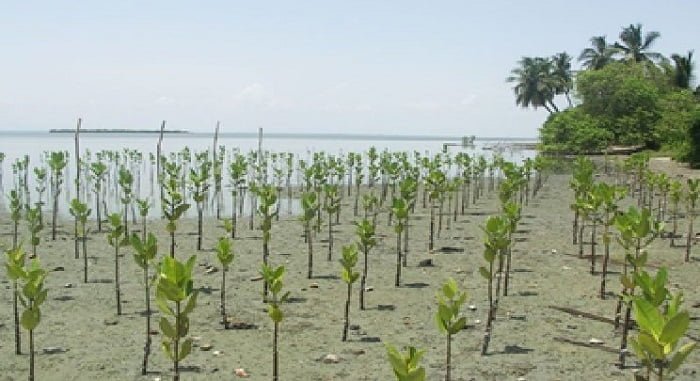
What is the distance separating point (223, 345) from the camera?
7707 mm

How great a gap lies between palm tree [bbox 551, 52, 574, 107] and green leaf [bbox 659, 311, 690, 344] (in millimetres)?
66698

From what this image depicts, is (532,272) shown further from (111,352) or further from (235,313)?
(111,352)

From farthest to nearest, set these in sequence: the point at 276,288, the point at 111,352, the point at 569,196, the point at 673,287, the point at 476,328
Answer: the point at 569,196 → the point at 673,287 → the point at 476,328 → the point at 111,352 → the point at 276,288

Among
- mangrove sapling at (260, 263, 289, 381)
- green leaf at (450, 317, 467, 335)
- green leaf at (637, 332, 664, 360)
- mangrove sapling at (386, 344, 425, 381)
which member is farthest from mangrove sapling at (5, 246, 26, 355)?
green leaf at (637, 332, 664, 360)

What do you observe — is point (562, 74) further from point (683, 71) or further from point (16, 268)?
point (16, 268)

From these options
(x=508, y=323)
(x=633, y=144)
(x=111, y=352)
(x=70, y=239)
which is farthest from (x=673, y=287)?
(x=633, y=144)

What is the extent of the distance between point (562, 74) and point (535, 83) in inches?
115

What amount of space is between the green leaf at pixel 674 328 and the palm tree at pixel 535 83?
66.4 m

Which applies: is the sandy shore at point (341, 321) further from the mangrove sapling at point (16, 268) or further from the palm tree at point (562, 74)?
the palm tree at point (562, 74)

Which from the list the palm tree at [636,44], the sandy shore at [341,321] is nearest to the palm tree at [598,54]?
the palm tree at [636,44]

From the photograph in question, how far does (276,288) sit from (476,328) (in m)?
2.87

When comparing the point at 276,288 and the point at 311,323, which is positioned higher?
the point at 276,288

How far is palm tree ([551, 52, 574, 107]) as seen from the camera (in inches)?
2666

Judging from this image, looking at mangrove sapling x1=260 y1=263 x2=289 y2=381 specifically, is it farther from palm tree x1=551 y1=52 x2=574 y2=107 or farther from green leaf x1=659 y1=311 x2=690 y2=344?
palm tree x1=551 y1=52 x2=574 y2=107
